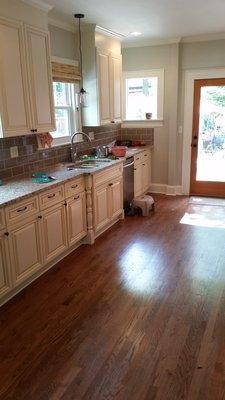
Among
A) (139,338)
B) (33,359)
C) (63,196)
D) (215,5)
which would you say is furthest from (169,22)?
(33,359)

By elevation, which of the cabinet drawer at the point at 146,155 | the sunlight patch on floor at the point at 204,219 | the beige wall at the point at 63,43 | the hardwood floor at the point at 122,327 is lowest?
the hardwood floor at the point at 122,327

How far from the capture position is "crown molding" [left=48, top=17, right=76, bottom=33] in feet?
12.7

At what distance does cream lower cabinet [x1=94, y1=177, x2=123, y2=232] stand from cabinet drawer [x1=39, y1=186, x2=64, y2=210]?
681 mm

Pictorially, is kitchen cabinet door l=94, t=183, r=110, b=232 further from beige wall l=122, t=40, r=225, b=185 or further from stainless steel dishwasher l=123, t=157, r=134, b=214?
beige wall l=122, t=40, r=225, b=185

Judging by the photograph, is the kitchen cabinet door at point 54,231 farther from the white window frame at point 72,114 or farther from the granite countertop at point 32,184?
the white window frame at point 72,114

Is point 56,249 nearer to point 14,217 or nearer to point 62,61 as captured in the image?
point 14,217

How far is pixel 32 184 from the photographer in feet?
10.1

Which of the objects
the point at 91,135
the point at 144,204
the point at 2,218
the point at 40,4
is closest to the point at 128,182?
the point at 144,204

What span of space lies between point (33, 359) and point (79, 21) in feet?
12.3

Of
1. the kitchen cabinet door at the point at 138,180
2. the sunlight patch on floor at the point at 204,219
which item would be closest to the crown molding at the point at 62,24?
the kitchen cabinet door at the point at 138,180

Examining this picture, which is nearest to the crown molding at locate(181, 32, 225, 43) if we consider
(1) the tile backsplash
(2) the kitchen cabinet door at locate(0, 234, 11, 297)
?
(1) the tile backsplash

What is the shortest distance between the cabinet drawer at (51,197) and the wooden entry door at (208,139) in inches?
125

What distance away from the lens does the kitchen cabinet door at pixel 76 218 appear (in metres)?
3.47

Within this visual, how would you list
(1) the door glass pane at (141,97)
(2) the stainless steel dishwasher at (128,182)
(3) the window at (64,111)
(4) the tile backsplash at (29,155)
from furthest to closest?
(1) the door glass pane at (141,97)
(2) the stainless steel dishwasher at (128,182)
(3) the window at (64,111)
(4) the tile backsplash at (29,155)
